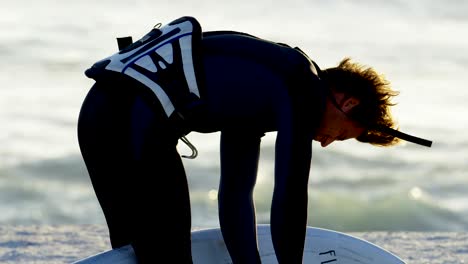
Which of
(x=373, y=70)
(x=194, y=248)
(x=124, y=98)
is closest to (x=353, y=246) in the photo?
(x=194, y=248)

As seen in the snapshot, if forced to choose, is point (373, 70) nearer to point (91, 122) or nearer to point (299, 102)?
point (299, 102)

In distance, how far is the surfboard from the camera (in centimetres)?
435

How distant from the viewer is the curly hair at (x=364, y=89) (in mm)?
3451

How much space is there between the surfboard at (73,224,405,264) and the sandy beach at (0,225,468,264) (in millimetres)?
1869

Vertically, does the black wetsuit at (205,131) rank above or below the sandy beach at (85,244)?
above

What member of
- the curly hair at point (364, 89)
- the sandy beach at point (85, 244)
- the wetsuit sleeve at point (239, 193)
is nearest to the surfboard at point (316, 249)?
the wetsuit sleeve at point (239, 193)

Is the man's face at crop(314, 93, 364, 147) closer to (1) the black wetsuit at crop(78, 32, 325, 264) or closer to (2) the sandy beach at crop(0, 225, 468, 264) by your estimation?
(1) the black wetsuit at crop(78, 32, 325, 264)

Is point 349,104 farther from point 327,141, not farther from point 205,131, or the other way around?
point 205,131

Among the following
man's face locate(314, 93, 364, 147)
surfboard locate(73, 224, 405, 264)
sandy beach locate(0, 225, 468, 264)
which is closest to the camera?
man's face locate(314, 93, 364, 147)

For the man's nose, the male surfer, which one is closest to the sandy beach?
the man's nose

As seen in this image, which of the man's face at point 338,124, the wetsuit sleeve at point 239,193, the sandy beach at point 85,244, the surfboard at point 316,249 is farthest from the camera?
the sandy beach at point 85,244

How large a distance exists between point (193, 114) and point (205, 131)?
0.13 m

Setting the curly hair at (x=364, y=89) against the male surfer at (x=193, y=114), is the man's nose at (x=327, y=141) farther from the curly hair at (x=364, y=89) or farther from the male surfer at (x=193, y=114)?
the curly hair at (x=364, y=89)

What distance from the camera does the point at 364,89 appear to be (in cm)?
346
